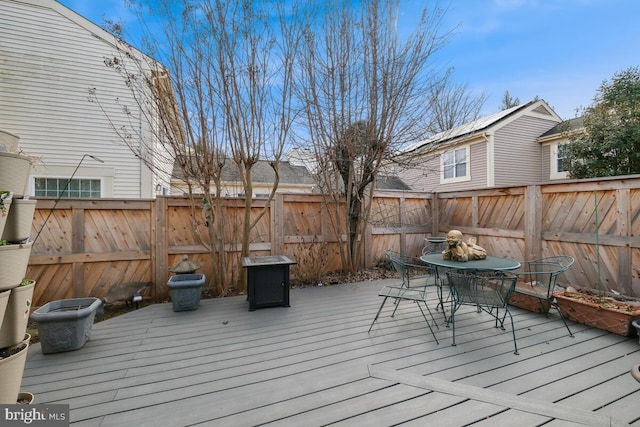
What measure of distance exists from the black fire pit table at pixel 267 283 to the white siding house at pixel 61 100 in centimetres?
313

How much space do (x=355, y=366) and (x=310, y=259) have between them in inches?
120

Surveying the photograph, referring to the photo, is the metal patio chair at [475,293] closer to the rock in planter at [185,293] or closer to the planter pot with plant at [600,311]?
the planter pot with plant at [600,311]

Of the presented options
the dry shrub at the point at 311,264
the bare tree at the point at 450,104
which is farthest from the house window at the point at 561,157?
the dry shrub at the point at 311,264

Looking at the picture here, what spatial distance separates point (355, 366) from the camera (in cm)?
237

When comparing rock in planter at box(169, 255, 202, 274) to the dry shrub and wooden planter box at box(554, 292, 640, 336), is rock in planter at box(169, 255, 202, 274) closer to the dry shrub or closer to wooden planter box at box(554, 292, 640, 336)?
the dry shrub

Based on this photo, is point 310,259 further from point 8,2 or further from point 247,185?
point 8,2

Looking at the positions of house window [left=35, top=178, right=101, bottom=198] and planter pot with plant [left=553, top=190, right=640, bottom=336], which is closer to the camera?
planter pot with plant [left=553, top=190, right=640, bottom=336]

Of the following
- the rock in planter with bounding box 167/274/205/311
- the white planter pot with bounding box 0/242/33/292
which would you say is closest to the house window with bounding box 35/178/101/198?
the rock in planter with bounding box 167/274/205/311

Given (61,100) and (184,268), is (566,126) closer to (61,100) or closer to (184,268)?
(184,268)

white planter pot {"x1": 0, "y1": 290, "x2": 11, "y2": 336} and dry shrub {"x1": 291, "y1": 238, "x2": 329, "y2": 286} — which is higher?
white planter pot {"x1": 0, "y1": 290, "x2": 11, "y2": 336}

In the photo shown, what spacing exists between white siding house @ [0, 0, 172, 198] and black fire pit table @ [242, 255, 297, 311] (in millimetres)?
3131

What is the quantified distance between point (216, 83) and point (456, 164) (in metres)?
9.19

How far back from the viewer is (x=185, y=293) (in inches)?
149

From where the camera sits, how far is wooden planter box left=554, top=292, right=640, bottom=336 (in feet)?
Result: 9.29
